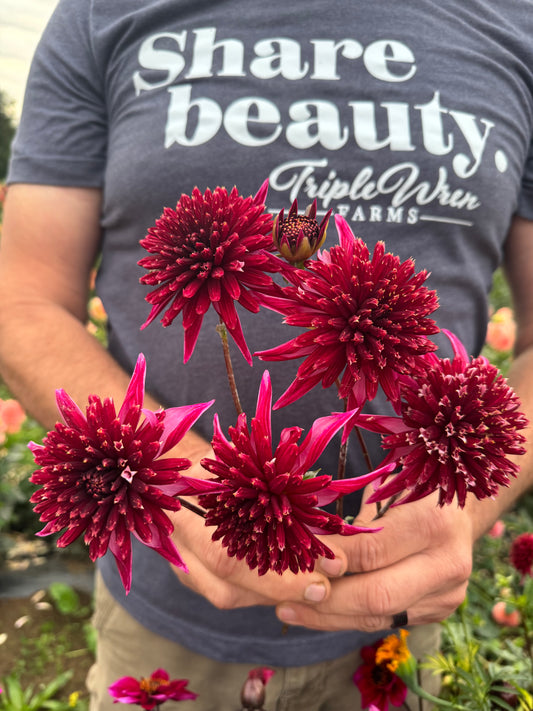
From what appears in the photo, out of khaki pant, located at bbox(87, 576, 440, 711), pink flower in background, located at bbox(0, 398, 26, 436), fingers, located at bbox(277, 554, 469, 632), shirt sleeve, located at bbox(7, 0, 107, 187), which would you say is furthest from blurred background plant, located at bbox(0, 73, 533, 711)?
fingers, located at bbox(277, 554, 469, 632)

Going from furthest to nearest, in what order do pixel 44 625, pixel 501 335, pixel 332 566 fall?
pixel 44 625 → pixel 501 335 → pixel 332 566

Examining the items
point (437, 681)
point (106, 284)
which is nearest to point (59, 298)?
point (106, 284)

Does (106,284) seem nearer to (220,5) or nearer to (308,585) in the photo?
(220,5)

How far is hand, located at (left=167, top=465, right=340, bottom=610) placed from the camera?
0.47 metres

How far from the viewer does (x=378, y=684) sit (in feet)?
2.43

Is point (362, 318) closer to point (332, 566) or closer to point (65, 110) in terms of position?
point (332, 566)

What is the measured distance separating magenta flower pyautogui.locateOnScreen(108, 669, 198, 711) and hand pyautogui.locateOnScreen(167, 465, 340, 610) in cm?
21

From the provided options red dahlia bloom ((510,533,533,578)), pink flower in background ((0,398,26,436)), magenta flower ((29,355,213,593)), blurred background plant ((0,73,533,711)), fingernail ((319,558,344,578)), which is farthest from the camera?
pink flower in background ((0,398,26,436))

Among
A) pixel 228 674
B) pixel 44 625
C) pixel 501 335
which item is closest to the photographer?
pixel 228 674

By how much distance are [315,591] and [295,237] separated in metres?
0.31

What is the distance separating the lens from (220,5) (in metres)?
0.78

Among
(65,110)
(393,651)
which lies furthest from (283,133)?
(393,651)

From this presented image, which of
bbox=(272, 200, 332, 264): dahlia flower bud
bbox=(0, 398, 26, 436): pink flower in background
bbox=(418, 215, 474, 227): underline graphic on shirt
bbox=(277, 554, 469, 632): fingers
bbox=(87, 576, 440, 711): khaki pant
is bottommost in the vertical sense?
bbox=(0, 398, 26, 436): pink flower in background

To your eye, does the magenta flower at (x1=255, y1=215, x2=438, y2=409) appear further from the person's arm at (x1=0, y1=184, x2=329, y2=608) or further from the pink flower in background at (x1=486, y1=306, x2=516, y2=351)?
the pink flower in background at (x1=486, y1=306, x2=516, y2=351)
